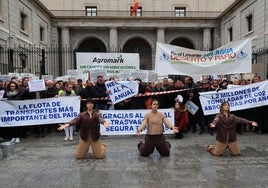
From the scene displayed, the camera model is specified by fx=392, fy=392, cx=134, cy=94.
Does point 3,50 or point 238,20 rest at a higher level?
point 238,20

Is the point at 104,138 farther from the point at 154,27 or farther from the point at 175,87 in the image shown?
the point at 154,27

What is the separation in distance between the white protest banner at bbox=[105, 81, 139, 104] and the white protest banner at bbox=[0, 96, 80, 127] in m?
1.19

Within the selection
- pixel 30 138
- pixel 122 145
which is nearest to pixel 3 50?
pixel 30 138

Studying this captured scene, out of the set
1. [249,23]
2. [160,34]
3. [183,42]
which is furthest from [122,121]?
[183,42]

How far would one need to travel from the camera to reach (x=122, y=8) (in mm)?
46562

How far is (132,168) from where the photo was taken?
8.30 meters

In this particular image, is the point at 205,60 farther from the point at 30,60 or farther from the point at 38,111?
the point at 30,60

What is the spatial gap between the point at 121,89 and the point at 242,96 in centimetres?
397

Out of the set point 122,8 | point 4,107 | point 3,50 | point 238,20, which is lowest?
point 4,107

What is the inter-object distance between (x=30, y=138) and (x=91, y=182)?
6077 mm

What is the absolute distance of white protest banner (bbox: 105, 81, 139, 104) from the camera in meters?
12.8

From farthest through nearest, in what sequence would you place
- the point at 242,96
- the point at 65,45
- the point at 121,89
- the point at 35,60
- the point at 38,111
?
the point at 65,45 → the point at 35,60 → the point at 121,89 → the point at 242,96 → the point at 38,111

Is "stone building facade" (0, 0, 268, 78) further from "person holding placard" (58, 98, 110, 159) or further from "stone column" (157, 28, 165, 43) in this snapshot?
"person holding placard" (58, 98, 110, 159)

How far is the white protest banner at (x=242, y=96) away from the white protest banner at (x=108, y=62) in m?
4.72
